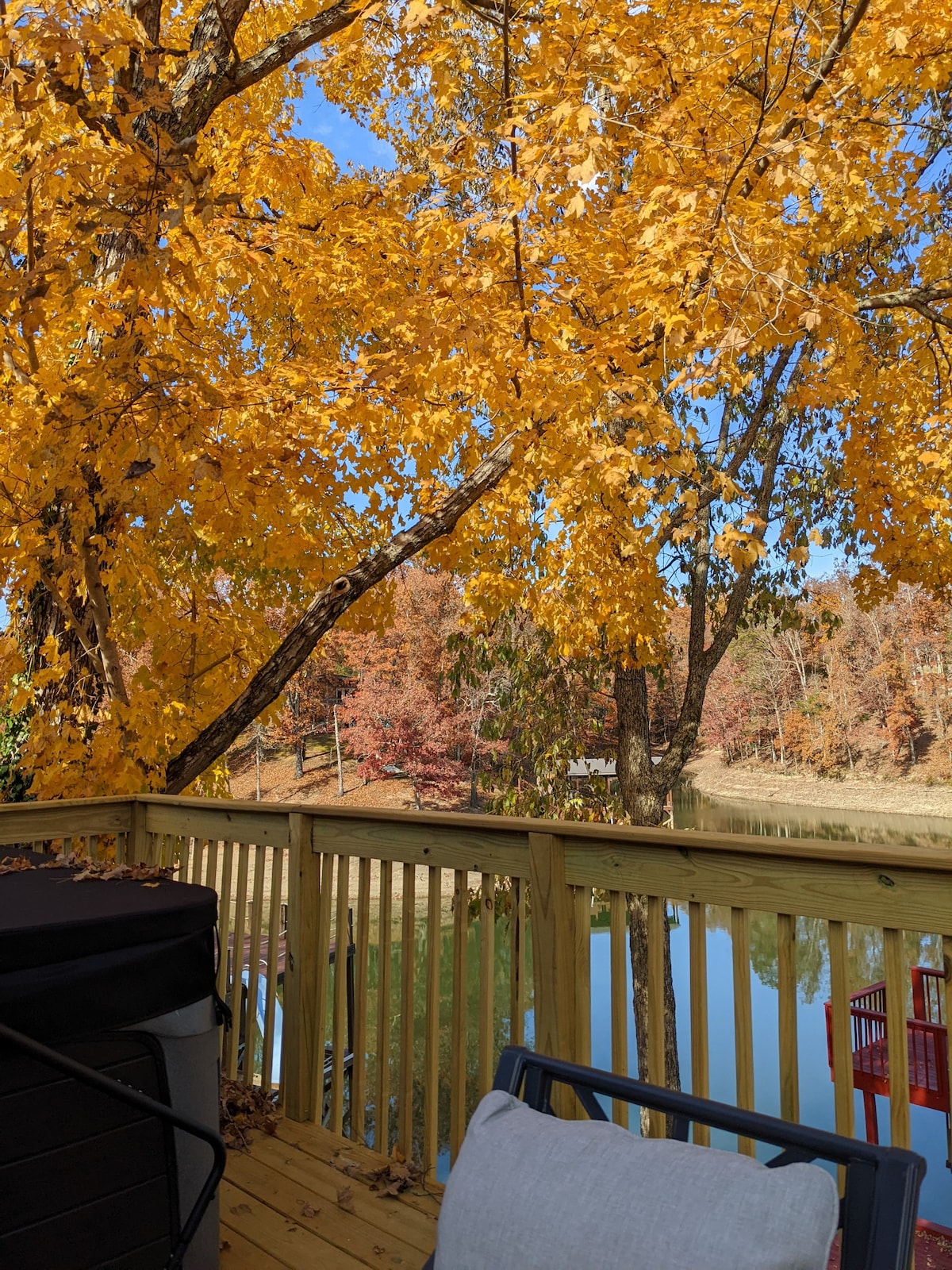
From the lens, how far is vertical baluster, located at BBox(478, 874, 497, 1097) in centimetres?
229

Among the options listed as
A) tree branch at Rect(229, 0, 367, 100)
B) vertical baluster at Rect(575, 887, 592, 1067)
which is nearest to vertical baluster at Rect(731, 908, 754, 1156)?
vertical baluster at Rect(575, 887, 592, 1067)

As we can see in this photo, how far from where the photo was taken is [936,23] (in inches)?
174

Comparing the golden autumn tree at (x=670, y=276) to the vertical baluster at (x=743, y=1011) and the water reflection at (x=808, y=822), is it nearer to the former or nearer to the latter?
the vertical baluster at (x=743, y=1011)

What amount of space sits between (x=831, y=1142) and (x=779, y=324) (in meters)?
4.65

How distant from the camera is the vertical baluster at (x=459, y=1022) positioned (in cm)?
229

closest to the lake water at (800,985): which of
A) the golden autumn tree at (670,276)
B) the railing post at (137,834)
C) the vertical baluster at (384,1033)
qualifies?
the golden autumn tree at (670,276)

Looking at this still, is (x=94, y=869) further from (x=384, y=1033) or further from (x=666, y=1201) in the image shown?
(x=666, y=1201)

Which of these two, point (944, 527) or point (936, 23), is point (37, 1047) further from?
point (944, 527)

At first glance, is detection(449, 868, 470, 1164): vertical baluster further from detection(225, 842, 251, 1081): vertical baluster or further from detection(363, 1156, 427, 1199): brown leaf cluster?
detection(225, 842, 251, 1081): vertical baluster

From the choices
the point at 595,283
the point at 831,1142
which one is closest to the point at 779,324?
the point at 595,283

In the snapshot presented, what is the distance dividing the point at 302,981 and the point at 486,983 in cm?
82

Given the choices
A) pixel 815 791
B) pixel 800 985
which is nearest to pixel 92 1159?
pixel 800 985

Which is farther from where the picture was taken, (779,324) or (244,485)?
(779,324)

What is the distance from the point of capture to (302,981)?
285 centimetres
